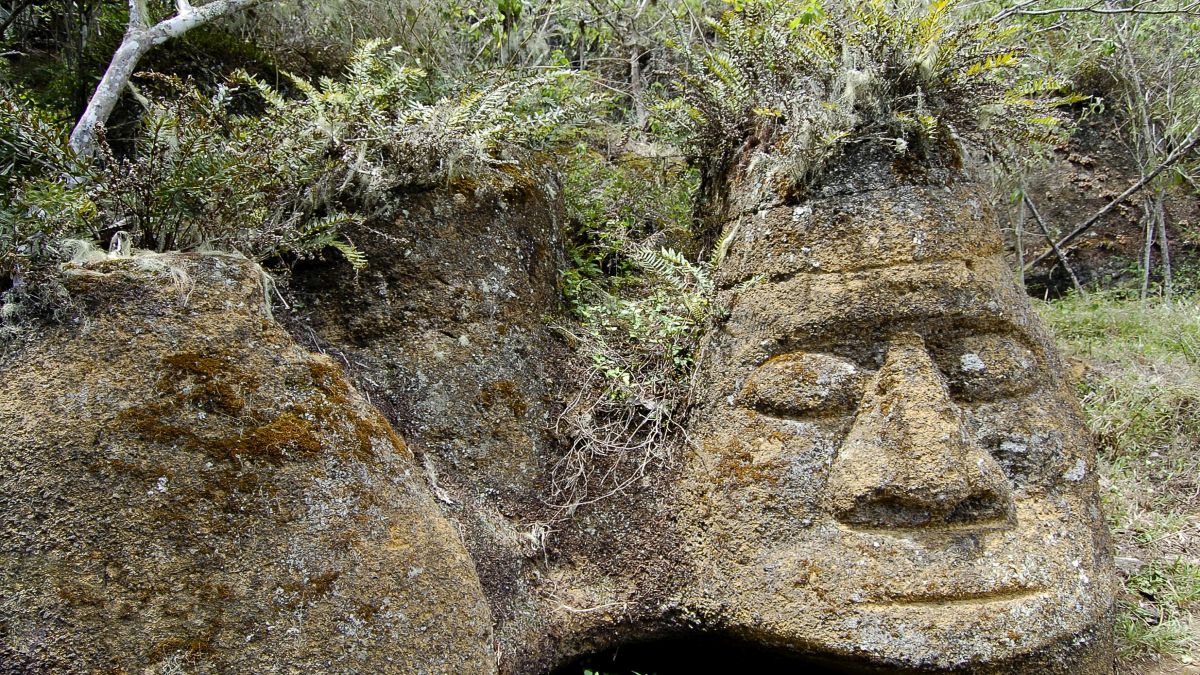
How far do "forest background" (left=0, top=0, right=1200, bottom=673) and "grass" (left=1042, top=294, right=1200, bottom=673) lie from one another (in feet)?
0.05

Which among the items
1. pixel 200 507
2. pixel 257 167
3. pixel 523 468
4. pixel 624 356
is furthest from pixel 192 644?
pixel 624 356

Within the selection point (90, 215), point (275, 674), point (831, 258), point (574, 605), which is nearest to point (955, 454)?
point (831, 258)

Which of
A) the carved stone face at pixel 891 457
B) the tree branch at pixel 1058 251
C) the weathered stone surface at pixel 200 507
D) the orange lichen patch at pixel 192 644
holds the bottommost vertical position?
the orange lichen patch at pixel 192 644

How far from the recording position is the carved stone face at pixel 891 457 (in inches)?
112

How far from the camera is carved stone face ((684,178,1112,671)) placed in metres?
2.83

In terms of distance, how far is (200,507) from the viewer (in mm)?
2330

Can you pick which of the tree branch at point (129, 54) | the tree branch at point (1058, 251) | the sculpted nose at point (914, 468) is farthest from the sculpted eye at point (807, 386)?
the tree branch at point (1058, 251)

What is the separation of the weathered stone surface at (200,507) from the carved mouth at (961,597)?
56.5 inches

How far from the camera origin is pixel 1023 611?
2785 mm

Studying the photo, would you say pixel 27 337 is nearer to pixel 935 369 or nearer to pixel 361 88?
pixel 361 88

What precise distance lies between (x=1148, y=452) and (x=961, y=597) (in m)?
3.13

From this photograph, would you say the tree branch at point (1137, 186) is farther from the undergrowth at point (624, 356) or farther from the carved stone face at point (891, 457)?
the undergrowth at point (624, 356)

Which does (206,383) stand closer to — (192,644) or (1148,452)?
(192,644)

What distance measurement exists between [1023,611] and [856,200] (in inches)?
65.2
